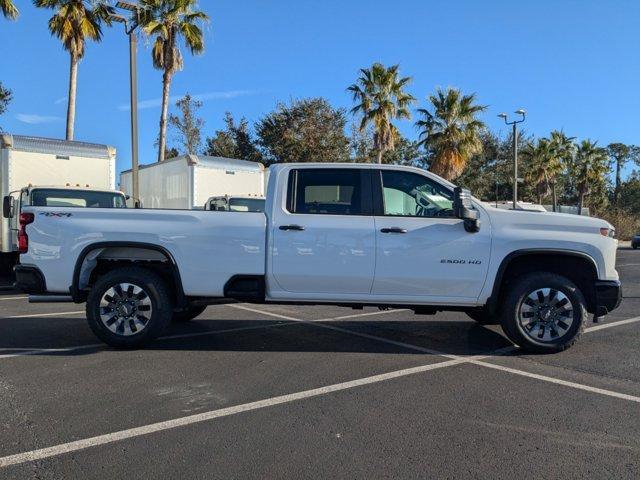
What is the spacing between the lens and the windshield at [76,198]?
1110cm

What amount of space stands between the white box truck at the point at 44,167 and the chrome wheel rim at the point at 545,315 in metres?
10.1

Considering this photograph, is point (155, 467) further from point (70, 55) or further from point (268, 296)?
point (70, 55)

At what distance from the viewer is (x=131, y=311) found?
6031 millimetres

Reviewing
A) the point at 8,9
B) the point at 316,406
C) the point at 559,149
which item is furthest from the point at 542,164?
the point at 316,406

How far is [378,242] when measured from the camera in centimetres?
580

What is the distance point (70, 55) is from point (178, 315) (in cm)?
1660

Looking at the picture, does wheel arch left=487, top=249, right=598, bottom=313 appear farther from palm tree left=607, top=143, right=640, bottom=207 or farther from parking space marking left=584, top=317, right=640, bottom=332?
palm tree left=607, top=143, right=640, bottom=207

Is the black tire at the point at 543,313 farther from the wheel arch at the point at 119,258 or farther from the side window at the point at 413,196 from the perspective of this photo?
the wheel arch at the point at 119,258

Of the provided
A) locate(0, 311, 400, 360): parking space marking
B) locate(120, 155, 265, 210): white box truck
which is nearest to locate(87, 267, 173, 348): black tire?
locate(0, 311, 400, 360): parking space marking

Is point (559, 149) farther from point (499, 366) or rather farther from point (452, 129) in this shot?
point (499, 366)

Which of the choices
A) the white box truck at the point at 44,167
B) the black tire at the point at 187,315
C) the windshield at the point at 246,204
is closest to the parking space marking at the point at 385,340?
the black tire at the point at 187,315

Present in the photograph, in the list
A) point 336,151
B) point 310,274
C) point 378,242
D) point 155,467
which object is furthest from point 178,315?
point 336,151

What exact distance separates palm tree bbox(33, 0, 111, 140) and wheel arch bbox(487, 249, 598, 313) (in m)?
18.4

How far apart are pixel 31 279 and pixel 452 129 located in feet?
77.0
